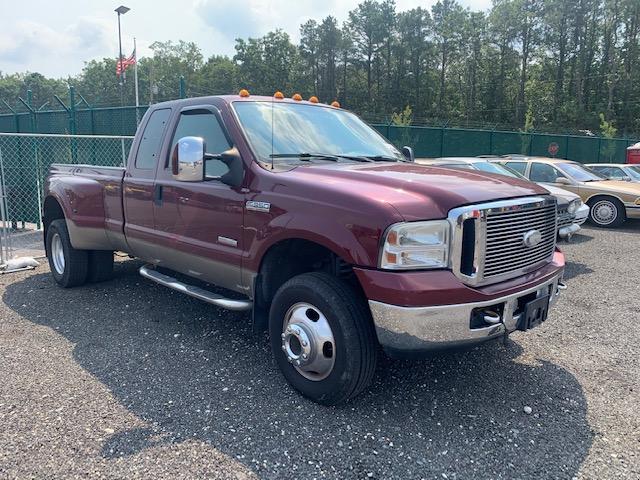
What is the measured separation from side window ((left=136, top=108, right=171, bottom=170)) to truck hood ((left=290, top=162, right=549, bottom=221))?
173 cm

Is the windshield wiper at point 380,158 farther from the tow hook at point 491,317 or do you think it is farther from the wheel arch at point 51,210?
the wheel arch at point 51,210

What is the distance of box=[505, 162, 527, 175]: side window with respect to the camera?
38.2 feet

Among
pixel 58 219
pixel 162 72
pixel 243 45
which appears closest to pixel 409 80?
pixel 243 45

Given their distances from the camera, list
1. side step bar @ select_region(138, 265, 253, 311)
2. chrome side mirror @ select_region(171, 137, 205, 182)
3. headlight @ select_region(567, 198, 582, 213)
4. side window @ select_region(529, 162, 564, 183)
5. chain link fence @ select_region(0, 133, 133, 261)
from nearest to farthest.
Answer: chrome side mirror @ select_region(171, 137, 205, 182), side step bar @ select_region(138, 265, 253, 311), headlight @ select_region(567, 198, 582, 213), chain link fence @ select_region(0, 133, 133, 261), side window @ select_region(529, 162, 564, 183)

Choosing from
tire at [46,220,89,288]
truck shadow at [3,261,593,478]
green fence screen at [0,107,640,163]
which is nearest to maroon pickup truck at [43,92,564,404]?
truck shadow at [3,261,593,478]

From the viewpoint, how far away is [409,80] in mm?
67875

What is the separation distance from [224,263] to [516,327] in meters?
2.08

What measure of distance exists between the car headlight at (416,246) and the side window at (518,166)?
9444 mm

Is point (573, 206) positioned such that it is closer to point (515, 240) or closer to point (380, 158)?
point (380, 158)

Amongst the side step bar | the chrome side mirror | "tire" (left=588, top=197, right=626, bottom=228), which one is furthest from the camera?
"tire" (left=588, top=197, right=626, bottom=228)

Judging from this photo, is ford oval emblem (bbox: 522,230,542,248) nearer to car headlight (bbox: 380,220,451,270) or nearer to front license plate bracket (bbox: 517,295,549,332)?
front license plate bracket (bbox: 517,295,549,332)

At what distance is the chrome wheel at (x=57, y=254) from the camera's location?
619 centimetres

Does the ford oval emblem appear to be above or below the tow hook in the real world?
above

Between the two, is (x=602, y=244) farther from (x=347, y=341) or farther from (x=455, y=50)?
(x=455, y=50)
